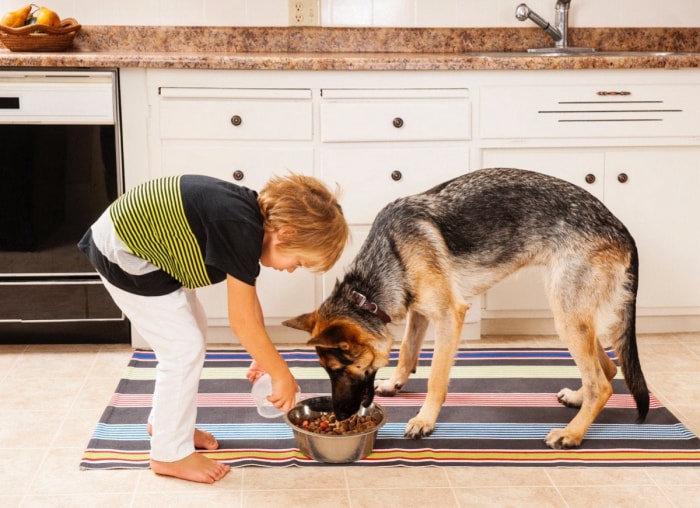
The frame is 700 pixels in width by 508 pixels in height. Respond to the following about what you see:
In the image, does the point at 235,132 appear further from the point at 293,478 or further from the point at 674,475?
the point at 674,475

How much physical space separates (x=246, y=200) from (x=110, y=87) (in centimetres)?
140

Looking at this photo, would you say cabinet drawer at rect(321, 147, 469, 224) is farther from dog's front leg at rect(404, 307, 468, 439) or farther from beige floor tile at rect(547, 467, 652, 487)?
beige floor tile at rect(547, 467, 652, 487)

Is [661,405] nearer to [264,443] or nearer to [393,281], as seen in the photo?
[393,281]

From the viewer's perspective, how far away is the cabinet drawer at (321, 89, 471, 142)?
3.61 metres

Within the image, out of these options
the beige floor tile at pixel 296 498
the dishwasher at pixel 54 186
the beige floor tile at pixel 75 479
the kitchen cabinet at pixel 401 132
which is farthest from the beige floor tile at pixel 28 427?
the kitchen cabinet at pixel 401 132

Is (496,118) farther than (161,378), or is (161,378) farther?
(496,118)

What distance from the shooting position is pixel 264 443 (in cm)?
289

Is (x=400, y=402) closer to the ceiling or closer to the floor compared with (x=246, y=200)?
closer to the floor

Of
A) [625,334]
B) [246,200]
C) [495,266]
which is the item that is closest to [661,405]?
[625,334]

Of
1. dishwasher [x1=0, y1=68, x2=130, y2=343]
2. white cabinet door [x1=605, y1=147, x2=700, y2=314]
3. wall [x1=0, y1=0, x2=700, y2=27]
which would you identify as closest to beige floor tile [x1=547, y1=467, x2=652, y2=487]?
white cabinet door [x1=605, y1=147, x2=700, y2=314]

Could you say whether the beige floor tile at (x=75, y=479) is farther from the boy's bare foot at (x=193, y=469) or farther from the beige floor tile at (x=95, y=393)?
the beige floor tile at (x=95, y=393)

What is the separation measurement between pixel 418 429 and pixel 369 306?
46cm

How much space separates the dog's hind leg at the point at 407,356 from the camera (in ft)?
10.7

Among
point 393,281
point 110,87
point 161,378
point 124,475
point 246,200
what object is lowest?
point 124,475
